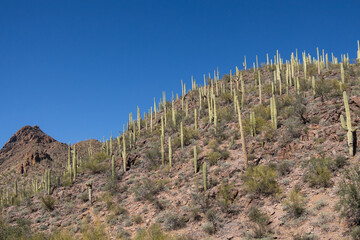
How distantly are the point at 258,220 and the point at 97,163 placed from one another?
66.0 ft

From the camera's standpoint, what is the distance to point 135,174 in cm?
2503

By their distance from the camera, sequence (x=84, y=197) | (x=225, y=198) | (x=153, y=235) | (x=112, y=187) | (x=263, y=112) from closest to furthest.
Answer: (x=153, y=235) → (x=225, y=198) → (x=112, y=187) → (x=84, y=197) → (x=263, y=112)

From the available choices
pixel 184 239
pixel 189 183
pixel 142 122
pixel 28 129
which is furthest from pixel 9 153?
pixel 184 239

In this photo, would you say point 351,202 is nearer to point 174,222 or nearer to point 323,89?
point 174,222

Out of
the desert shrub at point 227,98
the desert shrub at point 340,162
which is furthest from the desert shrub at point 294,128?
the desert shrub at point 227,98

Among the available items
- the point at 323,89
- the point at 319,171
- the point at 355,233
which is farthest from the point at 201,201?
the point at 323,89

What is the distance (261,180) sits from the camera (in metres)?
16.4

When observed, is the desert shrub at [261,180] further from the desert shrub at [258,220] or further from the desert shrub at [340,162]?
the desert shrub at [340,162]

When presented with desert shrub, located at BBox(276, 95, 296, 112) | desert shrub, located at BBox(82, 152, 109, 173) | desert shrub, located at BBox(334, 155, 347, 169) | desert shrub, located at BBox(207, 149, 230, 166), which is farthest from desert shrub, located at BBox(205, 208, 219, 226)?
desert shrub, located at BBox(82, 152, 109, 173)

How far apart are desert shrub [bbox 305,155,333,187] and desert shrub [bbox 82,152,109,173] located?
61.9 feet

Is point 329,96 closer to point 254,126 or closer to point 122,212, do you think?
point 254,126

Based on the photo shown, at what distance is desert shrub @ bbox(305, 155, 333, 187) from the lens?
46.9 ft

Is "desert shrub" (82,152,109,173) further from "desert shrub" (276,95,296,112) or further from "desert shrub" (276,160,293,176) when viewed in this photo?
"desert shrub" (276,160,293,176)

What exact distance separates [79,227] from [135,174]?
258 inches
